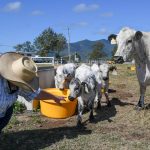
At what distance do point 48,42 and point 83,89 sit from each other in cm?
4823

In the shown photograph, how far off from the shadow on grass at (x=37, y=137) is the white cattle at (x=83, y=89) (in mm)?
476

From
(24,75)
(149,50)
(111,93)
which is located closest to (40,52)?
(111,93)

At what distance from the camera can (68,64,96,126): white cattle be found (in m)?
8.39

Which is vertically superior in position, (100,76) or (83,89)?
(100,76)

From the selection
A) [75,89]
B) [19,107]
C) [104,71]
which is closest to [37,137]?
[75,89]

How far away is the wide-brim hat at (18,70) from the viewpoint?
590cm

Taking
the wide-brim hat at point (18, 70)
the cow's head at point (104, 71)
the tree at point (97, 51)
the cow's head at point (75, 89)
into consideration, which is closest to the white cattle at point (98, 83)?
the cow's head at point (104, 71)

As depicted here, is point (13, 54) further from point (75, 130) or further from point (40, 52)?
point (40, 52)

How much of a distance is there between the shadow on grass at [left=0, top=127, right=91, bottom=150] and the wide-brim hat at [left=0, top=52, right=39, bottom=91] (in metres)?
1.53

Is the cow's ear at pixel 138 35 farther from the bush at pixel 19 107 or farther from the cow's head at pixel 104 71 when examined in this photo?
the bush at pixel 19 107

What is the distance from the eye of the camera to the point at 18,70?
5992 millimetres

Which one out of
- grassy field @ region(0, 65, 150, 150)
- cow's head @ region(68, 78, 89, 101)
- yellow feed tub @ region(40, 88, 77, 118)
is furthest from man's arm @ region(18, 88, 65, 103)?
yellow feed tub @ region(40, 88, 77, 118)

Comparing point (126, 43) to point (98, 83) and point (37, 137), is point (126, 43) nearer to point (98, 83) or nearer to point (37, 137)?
point (98, 83)

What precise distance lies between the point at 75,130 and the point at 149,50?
3177 mm
